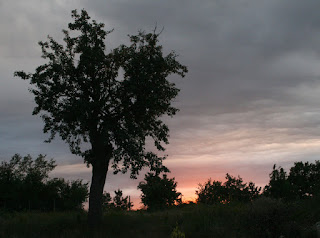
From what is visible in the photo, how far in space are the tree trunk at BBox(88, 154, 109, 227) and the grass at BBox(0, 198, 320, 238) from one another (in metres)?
0.74

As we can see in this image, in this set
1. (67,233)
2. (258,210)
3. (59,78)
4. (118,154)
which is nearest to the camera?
(258,210)

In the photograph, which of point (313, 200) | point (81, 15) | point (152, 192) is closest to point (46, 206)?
point (152, 192)

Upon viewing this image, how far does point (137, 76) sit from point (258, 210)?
506 inches

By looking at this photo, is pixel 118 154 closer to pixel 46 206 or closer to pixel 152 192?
pixel 152 192

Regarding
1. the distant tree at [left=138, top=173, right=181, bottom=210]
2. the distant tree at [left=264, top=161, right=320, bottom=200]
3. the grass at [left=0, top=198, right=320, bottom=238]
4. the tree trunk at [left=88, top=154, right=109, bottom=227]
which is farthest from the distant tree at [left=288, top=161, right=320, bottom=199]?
the tree trunk at [left=88, top=154, right=109, bottom=227]

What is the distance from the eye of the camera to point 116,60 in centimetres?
2659

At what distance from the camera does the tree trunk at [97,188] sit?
2519cm

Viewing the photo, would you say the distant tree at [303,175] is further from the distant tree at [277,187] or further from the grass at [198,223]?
the grass at [198,223]

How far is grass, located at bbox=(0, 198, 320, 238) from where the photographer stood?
18859mm

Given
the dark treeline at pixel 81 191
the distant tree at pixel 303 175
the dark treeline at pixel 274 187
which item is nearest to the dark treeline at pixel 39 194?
the dark treeline at pixel 81 191

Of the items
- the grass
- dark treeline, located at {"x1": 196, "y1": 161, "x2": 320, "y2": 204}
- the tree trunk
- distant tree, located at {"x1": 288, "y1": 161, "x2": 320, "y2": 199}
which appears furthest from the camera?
distant tree, located at {"x1": 288, "y1": 161, "x2": 320, "y2": 199}

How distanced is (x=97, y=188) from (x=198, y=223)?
824cm

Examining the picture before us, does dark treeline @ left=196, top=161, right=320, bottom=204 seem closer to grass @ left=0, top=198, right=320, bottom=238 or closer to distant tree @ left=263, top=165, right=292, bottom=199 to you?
distant tree @ left=263, top=165, right=292, bottom=199

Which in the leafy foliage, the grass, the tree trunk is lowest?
the grass
